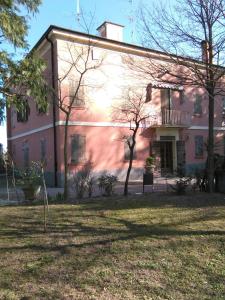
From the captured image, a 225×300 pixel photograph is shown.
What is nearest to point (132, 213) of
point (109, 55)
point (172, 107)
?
point (109, 55)

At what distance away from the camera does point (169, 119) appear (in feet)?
79.0

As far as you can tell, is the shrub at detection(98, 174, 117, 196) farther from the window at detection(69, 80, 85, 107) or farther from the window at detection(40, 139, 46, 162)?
the window at detection(40, 139, 46, 162)

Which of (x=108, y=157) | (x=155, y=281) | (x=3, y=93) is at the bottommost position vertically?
(x=155, y=281)

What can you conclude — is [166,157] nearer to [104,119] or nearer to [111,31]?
[104,119]

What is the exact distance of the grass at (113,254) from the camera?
464 centimetres

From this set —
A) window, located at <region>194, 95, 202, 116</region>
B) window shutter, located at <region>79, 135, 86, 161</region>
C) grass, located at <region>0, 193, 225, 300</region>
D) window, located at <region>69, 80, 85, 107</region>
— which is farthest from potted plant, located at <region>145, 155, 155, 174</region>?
grass, located at <region>0, 193, 225, 300</region>

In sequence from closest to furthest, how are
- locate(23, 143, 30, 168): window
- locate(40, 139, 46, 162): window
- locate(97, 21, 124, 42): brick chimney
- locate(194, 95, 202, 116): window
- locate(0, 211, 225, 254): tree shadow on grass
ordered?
locate(0, 211, 225, 254): tree shadow on grass, locate(40, 139, 46, 162): window, locate(97, 21, 124, 42): brick chimney, locate(23, 143, 30, 168): window, locate(194, 95, 202, 116): window

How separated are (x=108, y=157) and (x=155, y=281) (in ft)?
55.7

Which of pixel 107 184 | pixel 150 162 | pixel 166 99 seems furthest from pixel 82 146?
pixel 107 184

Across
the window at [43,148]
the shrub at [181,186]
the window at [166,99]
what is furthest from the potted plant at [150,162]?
the shrub at [181,186]

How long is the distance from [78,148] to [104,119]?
223 centimetres

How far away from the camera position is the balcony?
23.5 m

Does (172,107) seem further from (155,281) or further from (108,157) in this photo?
(155,281)

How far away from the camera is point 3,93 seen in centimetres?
848
